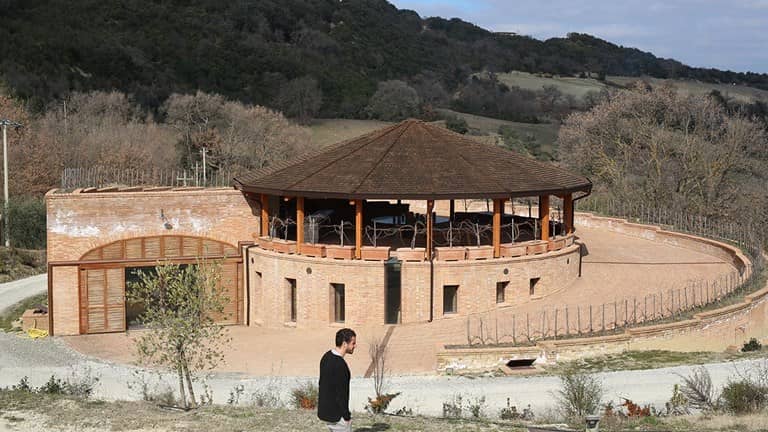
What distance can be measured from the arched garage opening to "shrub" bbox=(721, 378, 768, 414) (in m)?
18.2

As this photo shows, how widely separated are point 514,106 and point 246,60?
126 feet

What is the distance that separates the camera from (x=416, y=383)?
22.9m

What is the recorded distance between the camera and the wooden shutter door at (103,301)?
102ft

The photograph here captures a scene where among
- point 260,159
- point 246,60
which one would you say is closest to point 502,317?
point 260,159

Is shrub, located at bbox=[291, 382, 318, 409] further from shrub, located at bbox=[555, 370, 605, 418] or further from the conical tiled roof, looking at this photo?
the conical tiled roof

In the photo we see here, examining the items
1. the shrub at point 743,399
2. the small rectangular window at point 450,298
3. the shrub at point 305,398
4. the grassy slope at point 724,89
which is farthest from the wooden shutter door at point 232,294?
the grassy slope at point 724,89

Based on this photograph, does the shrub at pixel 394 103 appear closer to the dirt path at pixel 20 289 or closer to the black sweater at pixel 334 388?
the dirt path at pixel 20 289

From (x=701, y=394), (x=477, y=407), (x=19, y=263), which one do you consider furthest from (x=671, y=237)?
(x=19, y=263)

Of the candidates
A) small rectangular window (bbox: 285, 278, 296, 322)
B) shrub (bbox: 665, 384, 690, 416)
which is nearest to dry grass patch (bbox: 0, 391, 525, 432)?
shrub (bbox: 665, 384, 690, 416)

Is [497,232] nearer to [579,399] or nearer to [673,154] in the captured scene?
[579,399]

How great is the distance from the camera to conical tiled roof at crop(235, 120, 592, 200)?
30.6m

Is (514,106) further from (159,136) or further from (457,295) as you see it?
(457,295)

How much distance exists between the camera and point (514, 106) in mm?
124375

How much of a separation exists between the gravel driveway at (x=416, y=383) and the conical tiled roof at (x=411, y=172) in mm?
8197
